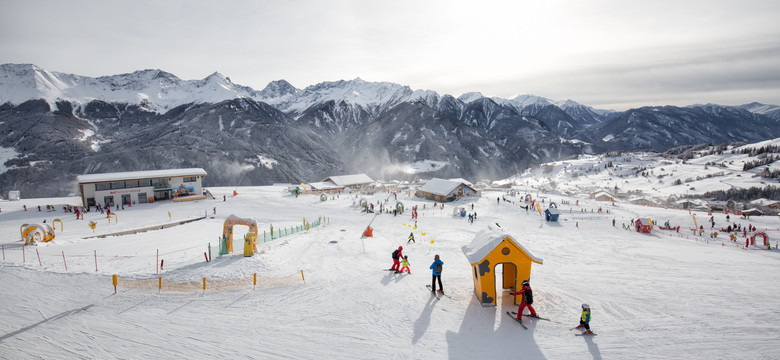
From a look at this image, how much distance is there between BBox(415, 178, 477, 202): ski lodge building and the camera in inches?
1961

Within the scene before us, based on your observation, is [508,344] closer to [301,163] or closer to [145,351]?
[145,351]

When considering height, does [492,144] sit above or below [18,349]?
above

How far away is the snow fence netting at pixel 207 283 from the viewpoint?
12.3 metres

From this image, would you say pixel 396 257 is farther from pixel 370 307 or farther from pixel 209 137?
pixel 209 137

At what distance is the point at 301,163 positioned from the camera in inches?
4267

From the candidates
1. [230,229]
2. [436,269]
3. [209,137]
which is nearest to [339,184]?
→ [230,229]

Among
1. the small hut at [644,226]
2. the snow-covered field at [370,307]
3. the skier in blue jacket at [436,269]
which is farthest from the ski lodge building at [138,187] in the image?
the small hut at [644,226]

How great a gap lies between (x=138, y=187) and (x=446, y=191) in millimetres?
42828

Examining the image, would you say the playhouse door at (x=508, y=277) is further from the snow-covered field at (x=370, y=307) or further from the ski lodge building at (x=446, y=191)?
the ski lodge building at (x=446, y=191)

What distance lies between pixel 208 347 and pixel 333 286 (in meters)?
4.82

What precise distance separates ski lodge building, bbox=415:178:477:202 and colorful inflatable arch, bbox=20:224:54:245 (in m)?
41.5

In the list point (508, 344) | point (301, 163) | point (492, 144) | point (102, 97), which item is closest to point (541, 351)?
point (508, 344)

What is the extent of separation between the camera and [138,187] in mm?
43062

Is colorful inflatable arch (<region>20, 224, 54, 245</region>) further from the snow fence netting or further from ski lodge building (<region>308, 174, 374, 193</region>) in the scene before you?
ski lodge building (<region>308, 174, 374, 193</region>)
